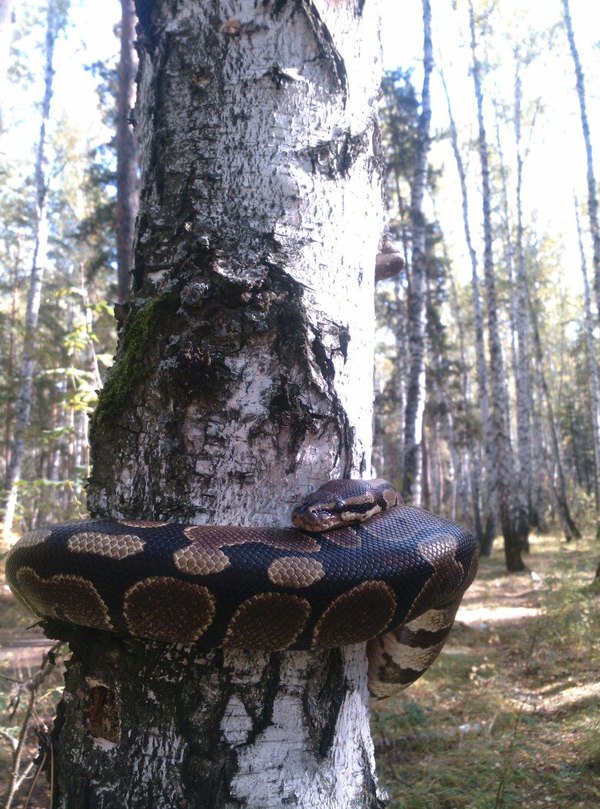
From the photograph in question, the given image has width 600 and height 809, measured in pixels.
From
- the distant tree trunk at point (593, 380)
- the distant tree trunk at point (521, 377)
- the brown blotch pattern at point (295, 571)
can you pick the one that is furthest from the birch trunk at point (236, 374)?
the distant tree trunk at point (593, 380)

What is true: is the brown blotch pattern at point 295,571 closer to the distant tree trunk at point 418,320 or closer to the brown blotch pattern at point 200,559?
the brown blotch pattern at point 200,559

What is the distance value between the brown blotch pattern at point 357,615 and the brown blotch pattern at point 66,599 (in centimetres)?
66

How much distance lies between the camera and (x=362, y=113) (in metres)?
2.22

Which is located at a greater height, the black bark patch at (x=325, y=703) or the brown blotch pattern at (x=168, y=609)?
the brown blotch pattern at (x=168, y=609)

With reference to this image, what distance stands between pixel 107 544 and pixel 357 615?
83cm

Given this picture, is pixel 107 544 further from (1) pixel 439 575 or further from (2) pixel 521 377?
(2) pixel 521 377

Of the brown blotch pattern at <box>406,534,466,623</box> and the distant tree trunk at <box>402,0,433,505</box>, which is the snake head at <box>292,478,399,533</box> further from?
the distant tree trunk at <box>402,0,433,505</box>

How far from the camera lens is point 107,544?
192 cm

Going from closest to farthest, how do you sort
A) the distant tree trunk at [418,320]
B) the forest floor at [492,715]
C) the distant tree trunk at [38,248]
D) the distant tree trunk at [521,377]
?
the forest floor at [492,715], the distant tree trunk at [418,320], the distant tree trunk at [521,377], the distant tree trunk at [38,248]

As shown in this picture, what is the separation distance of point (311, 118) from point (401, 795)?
4.41 meters

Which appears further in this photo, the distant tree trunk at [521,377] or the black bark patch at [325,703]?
the distant tree trunk at [521,377]

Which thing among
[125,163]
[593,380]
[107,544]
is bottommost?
[107,544]

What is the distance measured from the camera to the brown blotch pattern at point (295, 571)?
6.34 ft

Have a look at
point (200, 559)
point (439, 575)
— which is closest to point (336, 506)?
point (200, 559)
